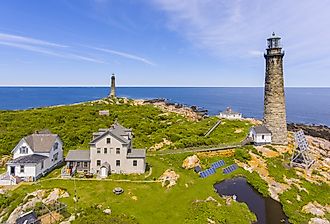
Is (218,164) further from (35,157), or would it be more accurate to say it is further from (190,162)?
(35,157)

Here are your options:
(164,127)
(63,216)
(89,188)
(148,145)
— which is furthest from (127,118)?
(63,216)

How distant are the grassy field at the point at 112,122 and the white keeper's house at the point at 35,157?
10.1 meters

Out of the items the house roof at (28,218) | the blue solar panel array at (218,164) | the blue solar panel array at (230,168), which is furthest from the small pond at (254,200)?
the house roof at (28,218)

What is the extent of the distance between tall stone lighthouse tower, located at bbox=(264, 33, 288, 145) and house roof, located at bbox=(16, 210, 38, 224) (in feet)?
134

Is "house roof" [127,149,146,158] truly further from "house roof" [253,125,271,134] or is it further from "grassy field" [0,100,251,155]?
"house roof" [253,125,271,134]

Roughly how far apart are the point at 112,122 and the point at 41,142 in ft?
91.2

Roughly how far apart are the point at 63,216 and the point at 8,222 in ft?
17.0

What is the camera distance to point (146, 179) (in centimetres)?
3650

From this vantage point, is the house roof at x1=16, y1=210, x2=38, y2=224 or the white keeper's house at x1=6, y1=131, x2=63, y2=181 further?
the white keeper's house at x1=6, y1=131, x2=63, y2=181

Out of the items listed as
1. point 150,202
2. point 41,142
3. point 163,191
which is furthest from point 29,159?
point 163,191

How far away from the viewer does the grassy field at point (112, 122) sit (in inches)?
2111

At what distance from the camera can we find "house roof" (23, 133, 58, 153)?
3981 centimetres

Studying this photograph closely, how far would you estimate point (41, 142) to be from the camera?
134 feet

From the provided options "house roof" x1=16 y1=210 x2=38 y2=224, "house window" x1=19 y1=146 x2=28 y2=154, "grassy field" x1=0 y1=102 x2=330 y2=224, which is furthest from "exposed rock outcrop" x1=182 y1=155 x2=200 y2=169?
"house window" x1=19 y1=146 x2=28 y2=154
